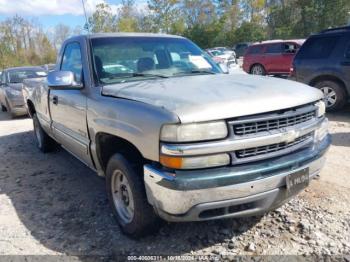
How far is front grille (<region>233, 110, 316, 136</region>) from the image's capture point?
2.64m

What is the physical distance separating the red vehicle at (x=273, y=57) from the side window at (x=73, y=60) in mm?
12947

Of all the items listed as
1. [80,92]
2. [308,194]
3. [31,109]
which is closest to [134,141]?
[80,92]

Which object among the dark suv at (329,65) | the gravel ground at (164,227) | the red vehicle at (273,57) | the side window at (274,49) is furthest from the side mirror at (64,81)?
the side window at (274,49)

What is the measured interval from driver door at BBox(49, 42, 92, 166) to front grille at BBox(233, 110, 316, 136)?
70.3 inches

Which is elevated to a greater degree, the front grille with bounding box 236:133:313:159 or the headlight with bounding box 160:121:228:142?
the headlight with bounding box 160:121:228:142

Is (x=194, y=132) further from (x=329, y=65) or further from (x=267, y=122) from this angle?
(x=329, y=65)

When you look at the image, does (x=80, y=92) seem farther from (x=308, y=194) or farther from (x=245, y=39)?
(x=245, y=39)

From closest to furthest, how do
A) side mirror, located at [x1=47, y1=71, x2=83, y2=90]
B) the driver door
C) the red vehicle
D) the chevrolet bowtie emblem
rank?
the chevrolet bowtie emblem, side mirror, located at [x1=47, y1=71, x2=83, y2=90], the driver door, the red vehicle

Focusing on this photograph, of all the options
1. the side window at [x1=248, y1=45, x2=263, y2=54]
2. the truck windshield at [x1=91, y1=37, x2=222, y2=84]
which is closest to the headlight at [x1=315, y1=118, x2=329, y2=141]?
the truck windshield at [x1=91, y1=37, x2=222, y2=84]

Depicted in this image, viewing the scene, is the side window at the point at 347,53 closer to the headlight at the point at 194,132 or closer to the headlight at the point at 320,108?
the headlight at the point at 320,108

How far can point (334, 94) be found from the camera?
8.01 m

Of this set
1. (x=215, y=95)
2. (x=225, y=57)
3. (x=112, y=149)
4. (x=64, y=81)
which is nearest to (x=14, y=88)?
(x=64, y=81)

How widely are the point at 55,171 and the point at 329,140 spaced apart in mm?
3847

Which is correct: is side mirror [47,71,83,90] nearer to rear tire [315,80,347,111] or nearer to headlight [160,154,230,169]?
headlight [160,154,230,169]
